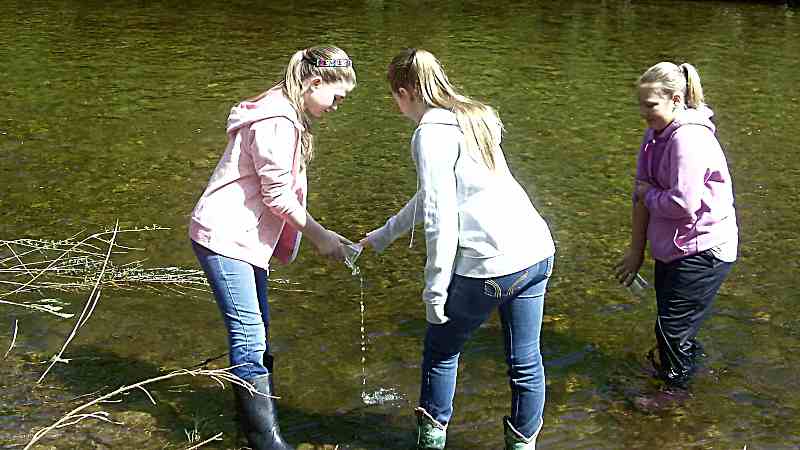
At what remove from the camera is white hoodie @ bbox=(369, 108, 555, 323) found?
3.54 metres

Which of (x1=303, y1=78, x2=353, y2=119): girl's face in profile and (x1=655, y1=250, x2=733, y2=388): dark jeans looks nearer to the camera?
(x1=303, y1=78, x2=353, y2=119): girl's face in profile

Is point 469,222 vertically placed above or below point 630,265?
above

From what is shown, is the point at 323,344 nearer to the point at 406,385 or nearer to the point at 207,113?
the point at 406,385

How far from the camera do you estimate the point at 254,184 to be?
13.0 feet

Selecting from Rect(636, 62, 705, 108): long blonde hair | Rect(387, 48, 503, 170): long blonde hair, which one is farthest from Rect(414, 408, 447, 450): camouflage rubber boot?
Rect(636, 62, 705, 108): long blonde hair

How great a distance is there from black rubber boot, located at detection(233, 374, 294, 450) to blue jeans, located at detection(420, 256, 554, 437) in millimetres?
621

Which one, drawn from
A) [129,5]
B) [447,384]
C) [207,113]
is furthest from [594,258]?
[129,5]

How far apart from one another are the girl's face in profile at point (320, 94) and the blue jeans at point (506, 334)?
87 cm

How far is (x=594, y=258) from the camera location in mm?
6660

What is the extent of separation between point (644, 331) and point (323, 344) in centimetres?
175

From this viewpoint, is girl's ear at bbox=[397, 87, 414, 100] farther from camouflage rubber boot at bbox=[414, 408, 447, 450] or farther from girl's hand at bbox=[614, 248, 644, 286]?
girl's hand at bbox=[614, 248, 644, 286]

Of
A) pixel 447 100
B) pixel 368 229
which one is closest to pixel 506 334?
pixel 447 100

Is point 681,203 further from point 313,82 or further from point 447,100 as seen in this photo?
point 313,82

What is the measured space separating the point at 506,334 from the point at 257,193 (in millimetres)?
1105
